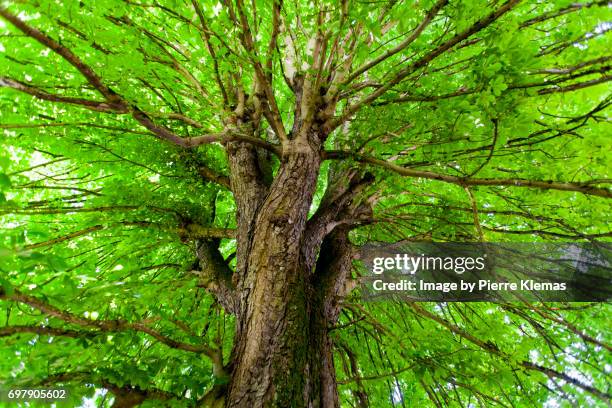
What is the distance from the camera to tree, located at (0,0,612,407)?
1754 millimetres

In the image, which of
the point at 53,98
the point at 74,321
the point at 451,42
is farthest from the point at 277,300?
the point at 451,42

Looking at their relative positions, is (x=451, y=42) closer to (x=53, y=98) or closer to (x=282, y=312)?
(x=282, y=312)

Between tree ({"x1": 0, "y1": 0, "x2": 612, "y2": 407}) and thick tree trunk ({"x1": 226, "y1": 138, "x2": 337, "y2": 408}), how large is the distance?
14mm

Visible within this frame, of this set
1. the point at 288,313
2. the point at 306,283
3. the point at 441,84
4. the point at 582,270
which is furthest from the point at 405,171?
the point at 582,270

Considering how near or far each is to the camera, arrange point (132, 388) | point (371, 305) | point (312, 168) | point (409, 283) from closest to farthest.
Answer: point (132, 388)
point (312, 168)
point (409, 283)
point (371, 305)

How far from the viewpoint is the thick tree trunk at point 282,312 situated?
202cm

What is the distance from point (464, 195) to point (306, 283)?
8.56 ft

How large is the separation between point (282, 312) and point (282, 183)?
1057 millimetres

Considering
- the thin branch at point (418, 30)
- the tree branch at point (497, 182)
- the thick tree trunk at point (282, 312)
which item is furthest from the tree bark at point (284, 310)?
the thin branch at point (418, 30)

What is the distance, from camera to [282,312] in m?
2.26

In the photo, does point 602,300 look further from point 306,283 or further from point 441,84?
point 306,283

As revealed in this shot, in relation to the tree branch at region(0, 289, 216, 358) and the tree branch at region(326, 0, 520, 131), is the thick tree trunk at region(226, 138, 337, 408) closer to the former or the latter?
the tree branch at region(0, 289, 216, 358)

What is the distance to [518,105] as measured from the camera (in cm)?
175

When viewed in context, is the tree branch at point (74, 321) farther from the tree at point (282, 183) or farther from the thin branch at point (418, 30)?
the thin branch at point (418, 30)
